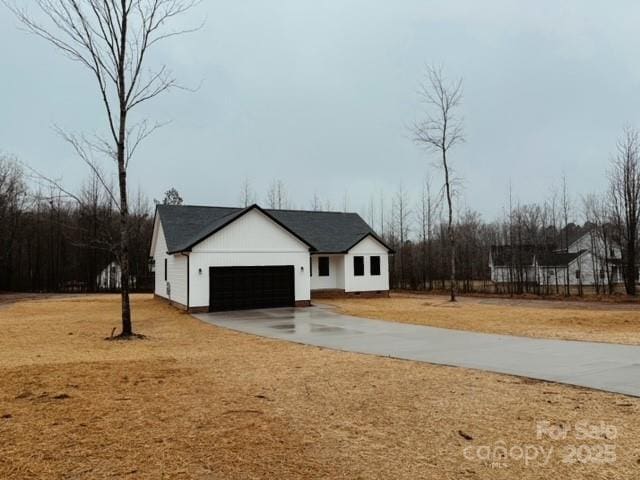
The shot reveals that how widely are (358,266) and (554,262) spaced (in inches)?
694

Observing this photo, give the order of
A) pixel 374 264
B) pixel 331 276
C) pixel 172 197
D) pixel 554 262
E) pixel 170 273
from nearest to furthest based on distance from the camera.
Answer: pixel 170 273 < pixel 331 276 < pixel 374 264 < pixel 554 262 < pixel 172 197

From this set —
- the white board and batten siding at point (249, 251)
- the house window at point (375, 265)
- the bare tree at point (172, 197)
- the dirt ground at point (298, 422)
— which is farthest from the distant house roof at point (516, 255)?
the bare tree at point (172, 197)

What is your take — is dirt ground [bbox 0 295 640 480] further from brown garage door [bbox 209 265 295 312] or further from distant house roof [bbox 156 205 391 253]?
distant house roof [bbox 156 205 391 253]

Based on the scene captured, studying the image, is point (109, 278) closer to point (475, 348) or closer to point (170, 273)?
point (170, 273)

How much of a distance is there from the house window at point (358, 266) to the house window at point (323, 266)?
1688mm

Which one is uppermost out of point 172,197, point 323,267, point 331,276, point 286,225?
point 172,197

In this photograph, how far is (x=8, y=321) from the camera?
1722 cm

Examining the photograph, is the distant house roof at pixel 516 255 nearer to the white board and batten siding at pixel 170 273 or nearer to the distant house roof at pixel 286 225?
the distant house roof at pixel 286 225

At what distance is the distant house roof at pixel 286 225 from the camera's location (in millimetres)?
22475

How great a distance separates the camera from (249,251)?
838 inches

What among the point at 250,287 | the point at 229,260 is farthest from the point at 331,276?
the point at 229,260

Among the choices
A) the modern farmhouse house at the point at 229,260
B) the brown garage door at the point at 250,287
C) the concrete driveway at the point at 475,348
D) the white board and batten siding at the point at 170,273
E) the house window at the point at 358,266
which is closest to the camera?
the concrete driveway at the point at 475,348

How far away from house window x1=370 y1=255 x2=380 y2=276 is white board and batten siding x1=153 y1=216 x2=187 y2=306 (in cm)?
1246

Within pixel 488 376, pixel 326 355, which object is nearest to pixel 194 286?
pixel 326 355
